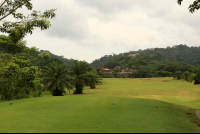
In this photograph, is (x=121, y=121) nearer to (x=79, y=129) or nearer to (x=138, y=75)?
(x=79, y=129)

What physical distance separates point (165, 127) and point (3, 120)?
6.74 m

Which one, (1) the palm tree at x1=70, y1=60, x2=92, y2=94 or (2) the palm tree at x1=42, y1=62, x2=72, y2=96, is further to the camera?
(1) the palm tree at x1=70, y1=60, x2=92, y2=94

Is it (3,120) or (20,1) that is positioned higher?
(20,1)

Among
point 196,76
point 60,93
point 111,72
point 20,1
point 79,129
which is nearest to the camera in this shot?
point 79,129

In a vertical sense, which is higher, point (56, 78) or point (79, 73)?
point (79, 73)

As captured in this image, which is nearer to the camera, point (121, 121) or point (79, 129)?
point (79, 129)

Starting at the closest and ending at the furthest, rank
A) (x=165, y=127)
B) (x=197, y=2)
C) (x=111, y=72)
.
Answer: (x=165, y=127) < (x=197, y=2) < (x=111, y=72)

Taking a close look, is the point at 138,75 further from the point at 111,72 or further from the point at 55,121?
the point at 55,121

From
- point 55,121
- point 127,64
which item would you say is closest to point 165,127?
point 55,121

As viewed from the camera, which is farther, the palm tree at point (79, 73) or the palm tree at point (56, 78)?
the palm tree at point (79, 73)

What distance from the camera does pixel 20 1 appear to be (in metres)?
9.40

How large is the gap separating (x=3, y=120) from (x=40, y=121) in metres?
1.69

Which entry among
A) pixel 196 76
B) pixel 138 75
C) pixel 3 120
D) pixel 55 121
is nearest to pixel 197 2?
pixel 55 121

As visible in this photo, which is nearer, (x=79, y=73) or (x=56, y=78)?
(x=56, y=78)
